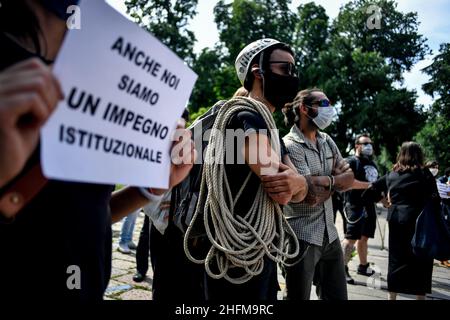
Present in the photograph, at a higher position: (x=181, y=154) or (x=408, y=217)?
(x=181, y=154)

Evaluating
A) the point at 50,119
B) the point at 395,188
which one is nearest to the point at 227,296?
the point at 50,119

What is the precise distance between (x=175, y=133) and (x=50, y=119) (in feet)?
1.54

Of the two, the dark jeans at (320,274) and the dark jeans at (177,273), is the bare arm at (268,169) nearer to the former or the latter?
the dark jeans at (177,273)

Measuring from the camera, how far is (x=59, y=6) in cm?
89

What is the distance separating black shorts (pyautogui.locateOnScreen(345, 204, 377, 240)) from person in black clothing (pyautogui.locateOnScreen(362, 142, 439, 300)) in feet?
2.51

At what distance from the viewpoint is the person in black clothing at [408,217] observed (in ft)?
13.0

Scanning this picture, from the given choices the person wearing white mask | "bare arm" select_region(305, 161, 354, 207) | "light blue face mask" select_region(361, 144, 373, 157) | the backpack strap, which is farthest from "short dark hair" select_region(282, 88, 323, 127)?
"light blue face mask" select_region(361, 144, 373, 157)

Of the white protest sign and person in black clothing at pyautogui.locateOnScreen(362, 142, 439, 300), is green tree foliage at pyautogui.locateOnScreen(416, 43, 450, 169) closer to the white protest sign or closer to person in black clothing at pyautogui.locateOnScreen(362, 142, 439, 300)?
person in black clothing at pyautogui.locateOnScreen(362, 142, 439, 300)

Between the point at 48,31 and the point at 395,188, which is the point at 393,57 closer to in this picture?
the point at 395,188

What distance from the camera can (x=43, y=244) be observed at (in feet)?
2.83

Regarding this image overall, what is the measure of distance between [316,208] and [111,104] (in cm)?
209

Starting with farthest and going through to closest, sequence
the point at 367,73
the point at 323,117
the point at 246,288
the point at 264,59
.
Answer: the point at 367,73 < the point at 323,117 < the point at 264,59 < the point at 246,288

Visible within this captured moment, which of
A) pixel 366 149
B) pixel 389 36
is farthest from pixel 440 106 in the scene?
pixel 366 149

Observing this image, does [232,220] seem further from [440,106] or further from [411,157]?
[440,106]
